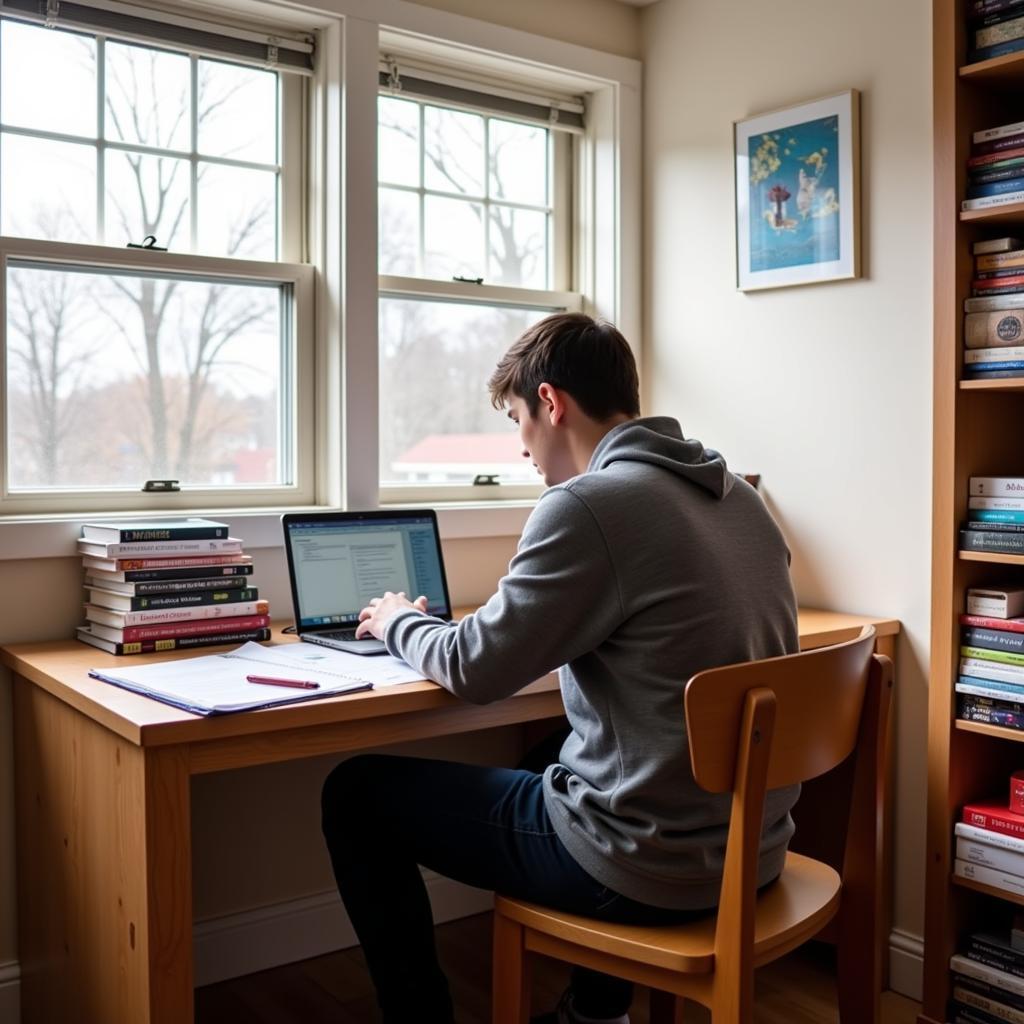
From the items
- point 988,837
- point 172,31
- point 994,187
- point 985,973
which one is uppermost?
point 172,31

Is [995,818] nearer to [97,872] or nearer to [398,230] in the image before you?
[97,872]

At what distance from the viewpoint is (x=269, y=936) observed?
2617 mm

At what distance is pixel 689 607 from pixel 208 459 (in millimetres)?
1427

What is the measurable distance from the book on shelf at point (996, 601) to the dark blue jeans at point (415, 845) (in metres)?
1.04

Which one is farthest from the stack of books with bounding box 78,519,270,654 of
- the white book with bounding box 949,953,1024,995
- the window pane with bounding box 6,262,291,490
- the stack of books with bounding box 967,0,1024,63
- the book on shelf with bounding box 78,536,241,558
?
the stack of books with bounding box 967,0,1024,63

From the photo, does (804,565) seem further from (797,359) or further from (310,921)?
(310,921)

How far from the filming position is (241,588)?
2.29 m

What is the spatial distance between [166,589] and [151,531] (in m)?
0.12

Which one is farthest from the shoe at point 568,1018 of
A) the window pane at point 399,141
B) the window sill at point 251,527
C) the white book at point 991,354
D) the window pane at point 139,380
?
the window pane at point 399,141

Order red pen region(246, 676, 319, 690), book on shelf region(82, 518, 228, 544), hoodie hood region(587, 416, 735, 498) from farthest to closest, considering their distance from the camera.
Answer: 1. book on shelf region(82, 518, 228, 544)
2. red pen region(246, 676, 319, 690)
3. hoodie hood region(587, 416, 735, 498)

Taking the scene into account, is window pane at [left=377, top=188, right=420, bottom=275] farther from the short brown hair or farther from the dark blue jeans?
the dark blue jeans

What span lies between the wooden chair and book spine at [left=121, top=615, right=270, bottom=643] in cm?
82

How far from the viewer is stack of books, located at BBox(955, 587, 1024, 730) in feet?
7.34

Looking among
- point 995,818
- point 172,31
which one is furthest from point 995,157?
point 172,31
